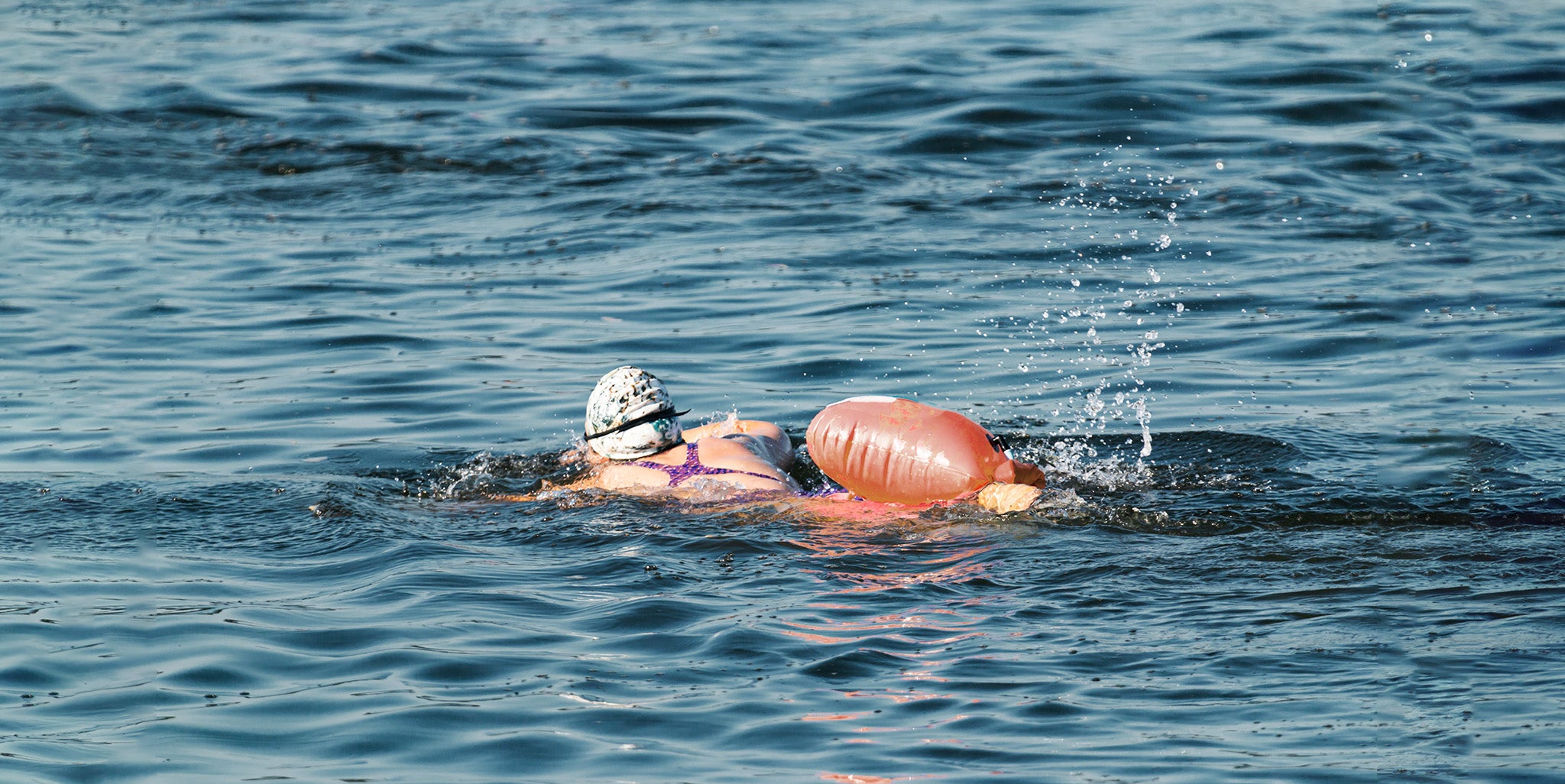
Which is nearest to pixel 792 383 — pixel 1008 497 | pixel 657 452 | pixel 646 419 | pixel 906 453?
pixel 657 452

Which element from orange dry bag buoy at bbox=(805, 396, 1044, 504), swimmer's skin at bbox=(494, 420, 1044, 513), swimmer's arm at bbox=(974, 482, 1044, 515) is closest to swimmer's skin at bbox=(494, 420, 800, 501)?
swimmer's skin at bbox=(494, 420, 1044, 513)

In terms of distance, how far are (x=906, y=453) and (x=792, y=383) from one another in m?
3.32

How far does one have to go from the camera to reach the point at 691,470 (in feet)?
28.4

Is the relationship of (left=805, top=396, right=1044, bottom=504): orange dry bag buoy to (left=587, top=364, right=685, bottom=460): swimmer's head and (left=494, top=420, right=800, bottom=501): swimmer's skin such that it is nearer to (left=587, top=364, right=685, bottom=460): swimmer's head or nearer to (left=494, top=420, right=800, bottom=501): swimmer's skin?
(left=494, top=420, right=800, bottom=501): swimmer's skin

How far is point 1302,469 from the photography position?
8.86 m

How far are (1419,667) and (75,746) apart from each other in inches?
188

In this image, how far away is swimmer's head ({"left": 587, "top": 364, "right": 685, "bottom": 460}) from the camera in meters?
8.71

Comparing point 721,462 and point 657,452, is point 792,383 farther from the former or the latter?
point 721,462

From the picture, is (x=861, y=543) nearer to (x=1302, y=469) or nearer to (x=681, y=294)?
(x=1302, y=469)

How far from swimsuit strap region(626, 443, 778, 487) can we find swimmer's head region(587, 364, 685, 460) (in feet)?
0.44

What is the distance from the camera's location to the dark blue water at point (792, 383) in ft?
19.5

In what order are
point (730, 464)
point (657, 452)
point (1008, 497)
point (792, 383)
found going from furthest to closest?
point (792, 383) < point (657, 452) < point (730, 464) < point (1008, 497)

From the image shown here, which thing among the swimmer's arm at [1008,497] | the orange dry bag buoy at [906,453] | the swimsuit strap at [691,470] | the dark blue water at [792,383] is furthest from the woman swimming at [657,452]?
the swimmer's arm at [1008,497]

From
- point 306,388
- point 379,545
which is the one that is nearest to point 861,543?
point 379,545
